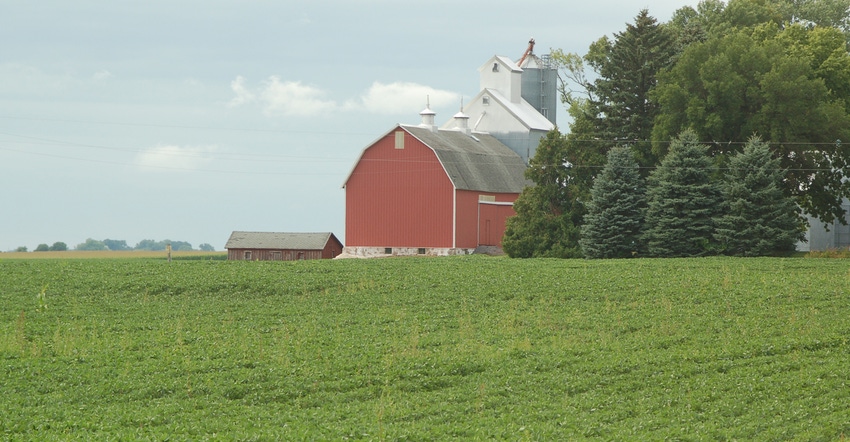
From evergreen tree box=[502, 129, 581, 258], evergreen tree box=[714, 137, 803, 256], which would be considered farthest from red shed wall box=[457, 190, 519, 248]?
evergreen tree box=[714, 137, 803, 256]

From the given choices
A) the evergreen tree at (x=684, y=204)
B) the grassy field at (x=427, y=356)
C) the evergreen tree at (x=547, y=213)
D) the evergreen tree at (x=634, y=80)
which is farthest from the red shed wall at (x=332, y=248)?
the grassy field at (x=427, y=356)

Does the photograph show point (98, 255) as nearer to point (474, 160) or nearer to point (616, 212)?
point (474, 160)

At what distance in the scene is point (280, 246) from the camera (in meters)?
58.1

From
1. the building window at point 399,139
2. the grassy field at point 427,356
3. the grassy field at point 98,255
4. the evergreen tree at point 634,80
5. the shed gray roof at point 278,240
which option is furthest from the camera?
the grassy field at point 98,255

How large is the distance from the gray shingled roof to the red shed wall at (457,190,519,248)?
1.42ft

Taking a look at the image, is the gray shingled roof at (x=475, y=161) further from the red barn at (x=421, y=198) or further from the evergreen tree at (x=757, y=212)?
the evergreen tree at (x=757, y=212)

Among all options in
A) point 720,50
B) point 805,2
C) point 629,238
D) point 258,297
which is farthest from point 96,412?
point 805,2

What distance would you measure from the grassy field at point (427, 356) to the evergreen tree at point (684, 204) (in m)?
9.51

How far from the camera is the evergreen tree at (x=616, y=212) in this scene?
43.0 m

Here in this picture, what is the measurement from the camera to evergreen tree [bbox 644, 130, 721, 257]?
136 ft

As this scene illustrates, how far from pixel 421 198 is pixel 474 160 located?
422 cm

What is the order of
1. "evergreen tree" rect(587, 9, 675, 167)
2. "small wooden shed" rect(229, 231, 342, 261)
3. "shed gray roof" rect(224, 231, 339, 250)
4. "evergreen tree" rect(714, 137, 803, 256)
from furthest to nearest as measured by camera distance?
Result: 1. "shed gray roof" rect(224, 231, 339, 250)
2. "small wooden shed" rect(229, 231, 342, 261)
3. "evergreen tree" rect(587, 9, 675, 167)
4. "evergreen tree" rect(714, 137, 803, 256)

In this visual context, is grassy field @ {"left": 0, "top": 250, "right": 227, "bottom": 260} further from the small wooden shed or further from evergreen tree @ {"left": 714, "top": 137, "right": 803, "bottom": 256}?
evergreen tree @ {"left": 714, "top": 137, "right": 803, "bottom": 256}

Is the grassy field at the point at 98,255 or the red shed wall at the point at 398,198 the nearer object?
the red shed wall at the point at 398,198
